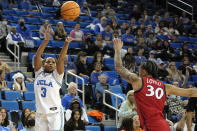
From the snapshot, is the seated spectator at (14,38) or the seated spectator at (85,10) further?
the seated spectator at (85,10)

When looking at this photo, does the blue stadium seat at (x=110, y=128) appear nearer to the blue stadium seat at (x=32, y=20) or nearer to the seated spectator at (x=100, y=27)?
the seated spectator at (x=100, y=27)

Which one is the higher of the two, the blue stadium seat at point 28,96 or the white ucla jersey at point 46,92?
the white ucla jersey at point 46,92

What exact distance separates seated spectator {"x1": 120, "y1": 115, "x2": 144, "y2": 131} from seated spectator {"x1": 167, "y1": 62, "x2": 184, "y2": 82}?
4790 mm

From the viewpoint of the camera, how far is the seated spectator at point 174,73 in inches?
551

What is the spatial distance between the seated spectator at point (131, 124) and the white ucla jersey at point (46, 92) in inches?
109

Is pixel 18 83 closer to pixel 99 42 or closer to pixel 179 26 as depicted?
pixel 99 42

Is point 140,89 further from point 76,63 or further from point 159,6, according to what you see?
point 159,6

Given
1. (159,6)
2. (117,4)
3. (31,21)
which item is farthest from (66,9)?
(159,6)

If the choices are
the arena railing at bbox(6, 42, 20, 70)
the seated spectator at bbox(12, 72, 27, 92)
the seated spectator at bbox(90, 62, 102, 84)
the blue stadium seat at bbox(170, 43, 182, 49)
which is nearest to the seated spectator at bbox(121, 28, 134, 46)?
the blue stadium seat at bbox(170, 43, 182, 49)

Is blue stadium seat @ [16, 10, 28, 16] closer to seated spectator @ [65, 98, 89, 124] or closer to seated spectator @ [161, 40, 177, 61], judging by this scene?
seated spectator @ [161, 40, 177, 61]

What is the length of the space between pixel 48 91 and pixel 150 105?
2001mm

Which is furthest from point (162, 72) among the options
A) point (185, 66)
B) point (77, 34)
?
point (77, 34)

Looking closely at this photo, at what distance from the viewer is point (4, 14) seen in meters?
15.9

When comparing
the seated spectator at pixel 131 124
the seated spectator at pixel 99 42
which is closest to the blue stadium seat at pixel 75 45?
the seated spectator at pixel 99 42
